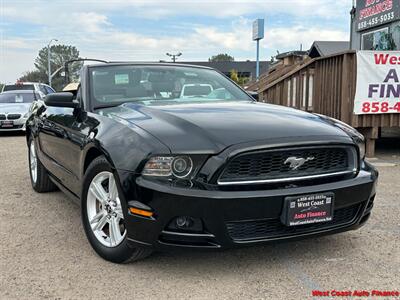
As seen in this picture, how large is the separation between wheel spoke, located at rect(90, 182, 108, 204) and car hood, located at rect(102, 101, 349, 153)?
0.52m

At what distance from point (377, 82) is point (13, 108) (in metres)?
10.2

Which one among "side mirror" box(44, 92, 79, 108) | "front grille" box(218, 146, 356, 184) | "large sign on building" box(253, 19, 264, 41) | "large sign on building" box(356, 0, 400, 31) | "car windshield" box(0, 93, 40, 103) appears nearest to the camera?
"front grille" box(218, 146, 356, 184)

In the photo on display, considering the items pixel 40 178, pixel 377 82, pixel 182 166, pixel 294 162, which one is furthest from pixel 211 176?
pixel 377 82

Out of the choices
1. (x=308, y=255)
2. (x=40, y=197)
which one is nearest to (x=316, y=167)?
(x=308, y=255)

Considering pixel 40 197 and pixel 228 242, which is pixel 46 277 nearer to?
pixel 228 242

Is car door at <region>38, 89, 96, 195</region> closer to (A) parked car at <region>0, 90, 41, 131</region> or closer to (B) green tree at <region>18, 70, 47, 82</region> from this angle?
(A) parked car at <region>0, 90, 41, 131</region>

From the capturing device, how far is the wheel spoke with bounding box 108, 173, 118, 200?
10.3 ft

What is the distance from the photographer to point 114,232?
319cm

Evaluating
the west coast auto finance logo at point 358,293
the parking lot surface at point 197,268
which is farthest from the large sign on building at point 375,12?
the west coast auto finance logo at point 358,293

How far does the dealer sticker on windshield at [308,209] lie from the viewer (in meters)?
2.81

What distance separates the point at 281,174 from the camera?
9.50 feet

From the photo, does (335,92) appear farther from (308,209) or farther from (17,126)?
(17,126)

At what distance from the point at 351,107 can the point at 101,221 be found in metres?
5.92

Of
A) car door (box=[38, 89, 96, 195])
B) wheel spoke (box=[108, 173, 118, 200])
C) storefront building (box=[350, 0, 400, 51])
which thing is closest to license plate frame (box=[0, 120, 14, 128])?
car door (box=[38, 89, 96, 195])
